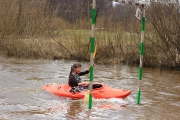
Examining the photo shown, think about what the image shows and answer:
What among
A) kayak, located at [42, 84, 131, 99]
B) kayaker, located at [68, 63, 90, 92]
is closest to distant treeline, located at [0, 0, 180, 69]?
kayaker, located at [68, 63, 90, 92]

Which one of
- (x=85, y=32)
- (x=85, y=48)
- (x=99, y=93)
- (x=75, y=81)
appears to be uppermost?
(x=85, y=32)

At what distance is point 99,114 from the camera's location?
23.0ft

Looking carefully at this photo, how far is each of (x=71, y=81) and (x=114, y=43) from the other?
22.6ft

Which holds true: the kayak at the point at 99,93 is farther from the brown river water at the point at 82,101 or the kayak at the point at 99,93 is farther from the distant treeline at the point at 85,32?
the distant treeline at the point at 85,32

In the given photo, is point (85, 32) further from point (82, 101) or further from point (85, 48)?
point (82, 101)

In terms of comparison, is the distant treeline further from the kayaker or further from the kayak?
the kayak

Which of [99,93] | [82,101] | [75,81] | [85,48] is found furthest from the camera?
[85,48]

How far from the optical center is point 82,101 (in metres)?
8.30

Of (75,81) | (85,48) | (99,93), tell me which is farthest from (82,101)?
(85,48)

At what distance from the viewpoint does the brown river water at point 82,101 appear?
7.00 meters

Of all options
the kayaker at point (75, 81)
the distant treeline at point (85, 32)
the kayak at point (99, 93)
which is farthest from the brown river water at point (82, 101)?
the distant treeline at point (85, 32)

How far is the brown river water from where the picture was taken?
23.0 feet

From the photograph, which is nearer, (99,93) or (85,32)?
(99,93)

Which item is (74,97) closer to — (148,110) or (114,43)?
(148,110)
